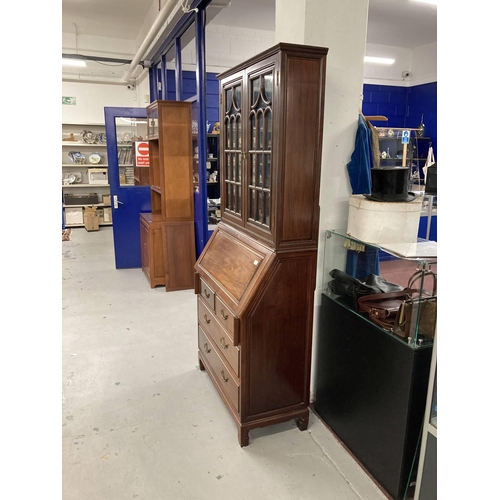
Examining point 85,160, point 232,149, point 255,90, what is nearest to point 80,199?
point 85,160

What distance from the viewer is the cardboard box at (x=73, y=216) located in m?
8.73

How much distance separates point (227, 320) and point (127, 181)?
4.06 metres

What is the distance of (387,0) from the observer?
5.72 m

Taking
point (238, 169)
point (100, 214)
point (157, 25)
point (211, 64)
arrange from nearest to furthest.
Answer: point (238, 169)
point (157, 25)
point (211, 64)
point (100, 214)

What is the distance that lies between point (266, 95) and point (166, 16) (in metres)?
3.11

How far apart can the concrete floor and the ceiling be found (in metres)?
4.64

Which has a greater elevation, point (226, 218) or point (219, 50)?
point (219, 50)

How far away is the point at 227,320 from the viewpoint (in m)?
2.42

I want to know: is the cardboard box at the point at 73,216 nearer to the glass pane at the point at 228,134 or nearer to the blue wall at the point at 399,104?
the blue wall at the point at 399,104

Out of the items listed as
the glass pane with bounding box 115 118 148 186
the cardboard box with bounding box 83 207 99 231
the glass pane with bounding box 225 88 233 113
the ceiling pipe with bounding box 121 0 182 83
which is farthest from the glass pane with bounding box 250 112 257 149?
the cardboard box with bounding box 83 207 99 231

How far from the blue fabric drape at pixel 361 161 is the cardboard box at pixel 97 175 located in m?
7.66

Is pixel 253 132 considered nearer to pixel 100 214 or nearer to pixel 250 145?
pixel 250 145
